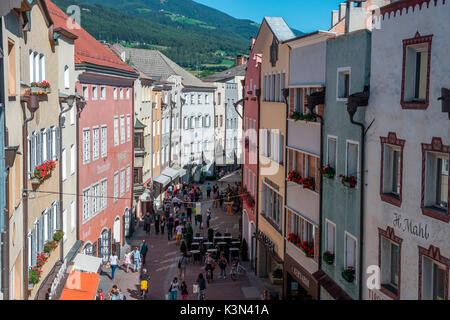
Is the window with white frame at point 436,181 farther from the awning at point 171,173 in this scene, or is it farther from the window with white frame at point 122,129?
the awning at point 171,173

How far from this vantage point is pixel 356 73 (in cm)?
1786

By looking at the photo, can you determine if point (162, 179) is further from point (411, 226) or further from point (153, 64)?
point (411, 226)

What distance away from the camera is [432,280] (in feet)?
44.7

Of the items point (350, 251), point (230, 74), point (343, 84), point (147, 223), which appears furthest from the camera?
point (230, 74)

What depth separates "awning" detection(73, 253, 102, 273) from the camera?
81.3 feet

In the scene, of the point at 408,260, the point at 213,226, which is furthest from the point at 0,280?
the point at 213,226

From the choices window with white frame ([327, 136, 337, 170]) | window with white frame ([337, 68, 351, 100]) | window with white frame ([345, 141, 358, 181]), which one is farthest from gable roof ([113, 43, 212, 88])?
window with white frame ([345, 141, 358, 181])

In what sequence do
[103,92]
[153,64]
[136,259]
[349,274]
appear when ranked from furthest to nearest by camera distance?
[153,64] < [103,92] < [136,259] < [349,274]

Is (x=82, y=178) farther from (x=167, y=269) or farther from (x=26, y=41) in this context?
(x=26, y=41)

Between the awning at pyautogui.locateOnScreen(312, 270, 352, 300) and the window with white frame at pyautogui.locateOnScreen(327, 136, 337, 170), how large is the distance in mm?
3712

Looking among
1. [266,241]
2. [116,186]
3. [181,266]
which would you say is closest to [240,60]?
[116,186]

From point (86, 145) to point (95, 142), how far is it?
67.6 inches

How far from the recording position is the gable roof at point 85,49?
29788 mm

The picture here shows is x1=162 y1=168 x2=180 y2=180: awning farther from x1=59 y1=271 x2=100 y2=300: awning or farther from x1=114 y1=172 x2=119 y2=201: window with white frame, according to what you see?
x1=59 y1=271 x2=100 y2=300: awning
